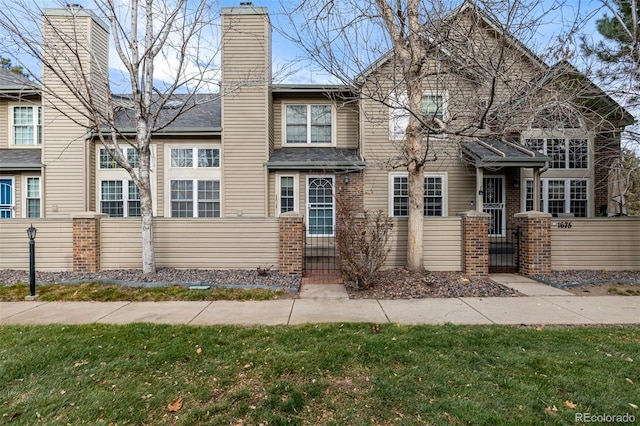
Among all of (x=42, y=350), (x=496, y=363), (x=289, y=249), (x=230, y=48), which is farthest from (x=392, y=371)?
(x=230, y=48)

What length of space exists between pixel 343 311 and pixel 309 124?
894cm

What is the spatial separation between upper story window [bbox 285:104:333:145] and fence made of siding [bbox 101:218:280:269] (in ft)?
18.3

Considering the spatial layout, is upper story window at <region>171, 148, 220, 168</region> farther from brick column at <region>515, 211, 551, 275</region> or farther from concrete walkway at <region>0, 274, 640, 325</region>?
brick column at <region>515, 211, 551, 275</region>

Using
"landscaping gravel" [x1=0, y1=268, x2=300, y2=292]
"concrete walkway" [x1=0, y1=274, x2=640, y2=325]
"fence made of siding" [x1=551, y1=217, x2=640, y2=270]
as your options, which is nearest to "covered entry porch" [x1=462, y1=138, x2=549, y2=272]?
"fence made of siding" [x1=551, y1=217, x2=640, y2=270]

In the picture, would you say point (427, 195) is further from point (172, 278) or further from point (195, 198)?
point (172, 278)

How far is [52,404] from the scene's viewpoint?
2.80 metres

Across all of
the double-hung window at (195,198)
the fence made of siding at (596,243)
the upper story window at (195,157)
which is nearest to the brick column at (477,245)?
the fence made of siding at (596,243)

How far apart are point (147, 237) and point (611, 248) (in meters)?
11.7

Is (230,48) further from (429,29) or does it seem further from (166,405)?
(166,405)

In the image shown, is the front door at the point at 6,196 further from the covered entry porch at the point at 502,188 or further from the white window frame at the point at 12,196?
the covered entry porch at the point at 502,188

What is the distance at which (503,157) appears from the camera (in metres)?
10.3

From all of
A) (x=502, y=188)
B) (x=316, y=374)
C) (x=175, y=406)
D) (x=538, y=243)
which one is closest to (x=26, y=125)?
(x=175, y=406)

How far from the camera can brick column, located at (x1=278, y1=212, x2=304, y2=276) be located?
7797mm

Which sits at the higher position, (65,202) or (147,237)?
(65,202)
